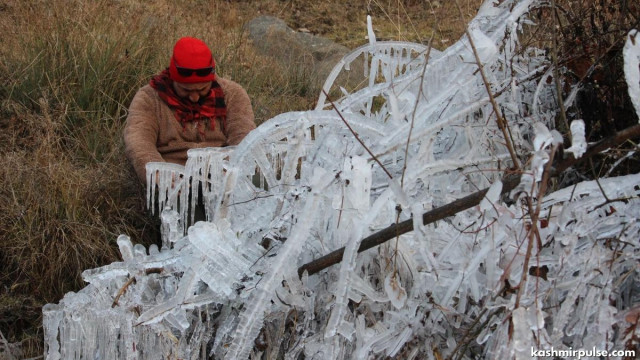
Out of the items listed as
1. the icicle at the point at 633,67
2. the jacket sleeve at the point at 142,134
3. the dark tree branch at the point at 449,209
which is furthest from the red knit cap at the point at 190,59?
Answer: the icicle at the point at 633,67

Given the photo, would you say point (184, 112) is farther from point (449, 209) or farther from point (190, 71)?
point (449, 209)

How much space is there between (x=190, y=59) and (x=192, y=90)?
184 millimetres

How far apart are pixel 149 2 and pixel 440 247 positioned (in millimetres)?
5921

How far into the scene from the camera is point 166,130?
371 cm

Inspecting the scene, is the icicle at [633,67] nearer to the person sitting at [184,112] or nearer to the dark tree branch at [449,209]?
the dark tree branch at [449,209]

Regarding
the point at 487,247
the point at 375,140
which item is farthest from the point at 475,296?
the point at 375,140

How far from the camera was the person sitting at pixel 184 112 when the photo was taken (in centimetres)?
354

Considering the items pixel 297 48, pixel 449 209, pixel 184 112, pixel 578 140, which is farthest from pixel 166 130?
pixel 297 48

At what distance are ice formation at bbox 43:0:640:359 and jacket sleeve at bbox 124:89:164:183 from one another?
1.20 m

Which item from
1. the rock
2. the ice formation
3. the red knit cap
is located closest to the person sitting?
the red knit cap

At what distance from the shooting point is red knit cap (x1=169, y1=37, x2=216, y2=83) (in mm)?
3523

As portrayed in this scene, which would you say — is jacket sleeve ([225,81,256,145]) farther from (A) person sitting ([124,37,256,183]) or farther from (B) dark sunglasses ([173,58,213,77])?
(B) dark sunglasses ([173,58,213,77])

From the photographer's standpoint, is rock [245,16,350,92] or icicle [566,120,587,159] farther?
rock [245,16,350,92]

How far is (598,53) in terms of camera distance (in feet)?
7.91
